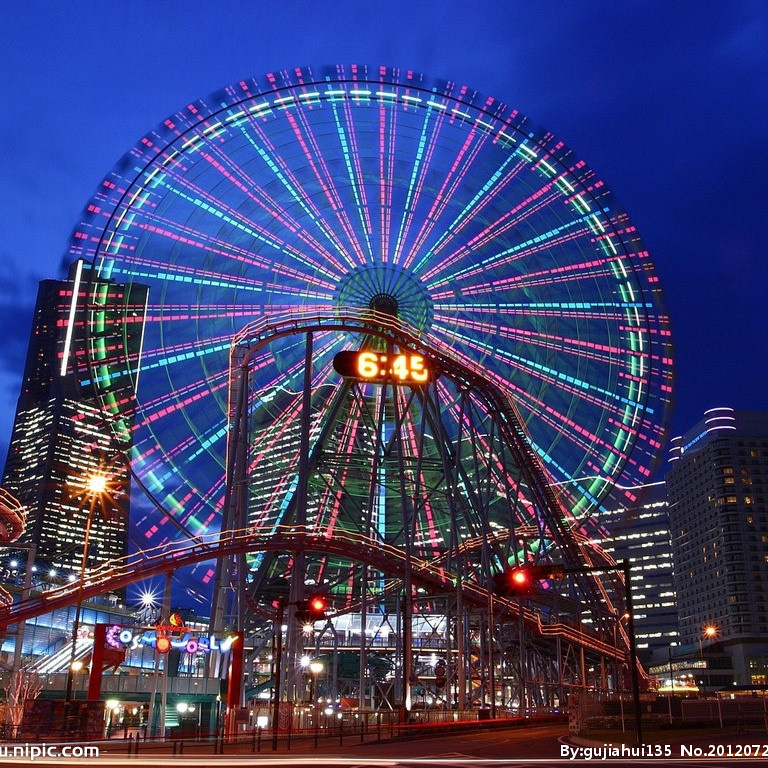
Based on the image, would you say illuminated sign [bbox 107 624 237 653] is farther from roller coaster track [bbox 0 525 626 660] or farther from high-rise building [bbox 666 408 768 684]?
high-rise building [bbox 666 408 768 684]

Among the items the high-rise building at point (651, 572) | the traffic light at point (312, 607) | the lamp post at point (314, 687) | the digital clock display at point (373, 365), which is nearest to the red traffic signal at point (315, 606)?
the traffic light at point (312, 607)

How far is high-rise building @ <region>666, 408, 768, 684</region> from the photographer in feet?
403

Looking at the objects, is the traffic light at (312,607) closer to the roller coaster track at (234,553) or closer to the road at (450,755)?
the road at (450,755)

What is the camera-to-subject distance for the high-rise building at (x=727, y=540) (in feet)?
403

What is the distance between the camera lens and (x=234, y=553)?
1421 inches

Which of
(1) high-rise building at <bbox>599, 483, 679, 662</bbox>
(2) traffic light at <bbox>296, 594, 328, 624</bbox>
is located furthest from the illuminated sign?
(1) high-rise building at <bbox>599, 483, 679, 662</bbox>

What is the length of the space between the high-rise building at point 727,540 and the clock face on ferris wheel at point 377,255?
83.5 metres

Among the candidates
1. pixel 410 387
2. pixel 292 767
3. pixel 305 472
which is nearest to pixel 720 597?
pixel 410 387

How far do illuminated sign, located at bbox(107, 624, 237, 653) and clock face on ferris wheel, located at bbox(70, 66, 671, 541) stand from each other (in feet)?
27.9

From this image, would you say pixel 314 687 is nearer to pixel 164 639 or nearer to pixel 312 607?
pixel 164 639

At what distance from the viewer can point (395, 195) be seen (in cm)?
4731

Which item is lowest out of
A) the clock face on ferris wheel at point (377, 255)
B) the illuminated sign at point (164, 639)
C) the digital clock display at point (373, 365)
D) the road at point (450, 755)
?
the road at point (450, 755)

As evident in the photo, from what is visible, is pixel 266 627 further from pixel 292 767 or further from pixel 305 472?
pixel 292 767

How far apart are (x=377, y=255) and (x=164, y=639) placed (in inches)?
945
